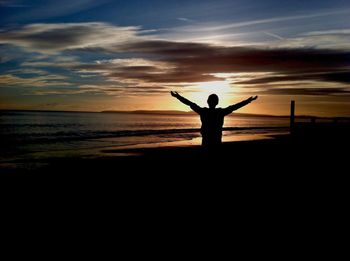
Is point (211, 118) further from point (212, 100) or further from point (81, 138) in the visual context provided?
point (81, 138)

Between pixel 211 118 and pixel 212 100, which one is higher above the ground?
pixel 212 100

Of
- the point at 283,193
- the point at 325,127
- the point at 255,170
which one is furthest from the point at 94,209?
the point at 325,127

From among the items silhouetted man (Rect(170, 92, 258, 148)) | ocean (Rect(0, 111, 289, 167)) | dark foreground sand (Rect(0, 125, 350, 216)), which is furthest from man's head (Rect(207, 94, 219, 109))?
ocean (Rect(0, 111, 289, 167))

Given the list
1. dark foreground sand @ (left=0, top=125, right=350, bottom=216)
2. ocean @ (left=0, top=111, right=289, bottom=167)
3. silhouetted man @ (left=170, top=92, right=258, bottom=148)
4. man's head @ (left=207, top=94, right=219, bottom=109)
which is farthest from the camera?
ocean @ (left=0, top=111, right=289, bottom=167)

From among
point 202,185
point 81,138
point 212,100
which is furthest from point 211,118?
point 81,138

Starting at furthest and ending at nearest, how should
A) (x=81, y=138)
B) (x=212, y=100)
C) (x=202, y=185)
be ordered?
(x=81, y=138) < (x=202, y=185) < (x=212, y=100)

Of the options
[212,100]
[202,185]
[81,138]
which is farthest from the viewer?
[81,138]

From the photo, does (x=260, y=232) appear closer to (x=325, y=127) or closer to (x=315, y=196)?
(x=315, y=196)

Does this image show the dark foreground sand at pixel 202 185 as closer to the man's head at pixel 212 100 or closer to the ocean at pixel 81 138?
the man's head at pixel 212 100

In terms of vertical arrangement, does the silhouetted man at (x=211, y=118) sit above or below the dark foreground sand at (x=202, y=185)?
above

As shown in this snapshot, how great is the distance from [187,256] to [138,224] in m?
1.78

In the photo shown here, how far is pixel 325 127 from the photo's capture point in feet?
85.7

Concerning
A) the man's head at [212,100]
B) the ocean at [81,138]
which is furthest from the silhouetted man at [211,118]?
the ocean at [81,138]

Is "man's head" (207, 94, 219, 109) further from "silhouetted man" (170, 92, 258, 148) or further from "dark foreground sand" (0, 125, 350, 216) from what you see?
"dark foreground sand" (0, 125, 350, 216)
